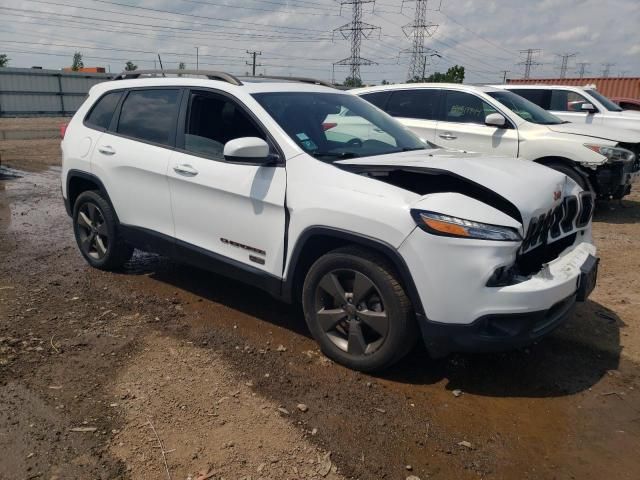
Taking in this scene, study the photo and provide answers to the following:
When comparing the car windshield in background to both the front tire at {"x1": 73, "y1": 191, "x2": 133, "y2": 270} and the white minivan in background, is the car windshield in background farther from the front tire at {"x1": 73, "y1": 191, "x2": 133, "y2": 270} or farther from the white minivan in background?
the white minivan in background

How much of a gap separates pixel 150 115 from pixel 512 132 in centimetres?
531

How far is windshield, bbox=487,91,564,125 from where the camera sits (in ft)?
27.0

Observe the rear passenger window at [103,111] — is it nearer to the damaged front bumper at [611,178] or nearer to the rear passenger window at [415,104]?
the rear passenger window at [415,104]

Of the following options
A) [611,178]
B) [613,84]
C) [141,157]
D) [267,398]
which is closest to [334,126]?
[141,157]

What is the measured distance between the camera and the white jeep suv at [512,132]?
7707 mm

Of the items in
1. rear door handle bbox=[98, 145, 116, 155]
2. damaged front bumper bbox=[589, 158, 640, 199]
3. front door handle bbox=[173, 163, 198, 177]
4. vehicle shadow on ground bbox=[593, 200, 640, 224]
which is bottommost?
vehicle shadow on ground bbox=[593, 200, 640, 224]

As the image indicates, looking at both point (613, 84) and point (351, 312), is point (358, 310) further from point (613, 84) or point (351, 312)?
point (613, 84)

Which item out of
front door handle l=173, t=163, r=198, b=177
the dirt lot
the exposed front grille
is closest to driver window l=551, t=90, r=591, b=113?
the dirt lot

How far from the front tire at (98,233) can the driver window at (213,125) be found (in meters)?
1.28

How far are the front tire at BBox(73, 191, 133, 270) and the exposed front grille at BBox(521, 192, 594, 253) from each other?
141 inches

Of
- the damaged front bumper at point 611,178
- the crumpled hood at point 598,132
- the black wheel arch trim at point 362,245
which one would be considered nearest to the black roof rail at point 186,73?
the black wheel arch trim at point 362,245

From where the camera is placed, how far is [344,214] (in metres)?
3.32

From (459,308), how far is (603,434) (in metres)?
1.04

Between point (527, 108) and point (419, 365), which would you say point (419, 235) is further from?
point (527, 108)
